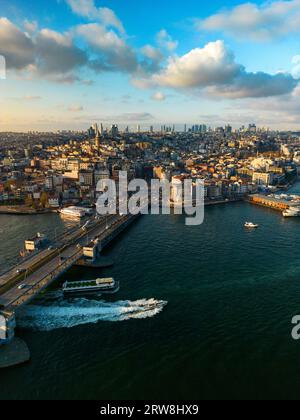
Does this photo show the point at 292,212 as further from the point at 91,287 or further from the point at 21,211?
the point at 21,211

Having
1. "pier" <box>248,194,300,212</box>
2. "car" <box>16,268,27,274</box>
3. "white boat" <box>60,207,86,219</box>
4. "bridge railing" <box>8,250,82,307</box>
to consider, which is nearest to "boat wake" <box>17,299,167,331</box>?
"bridge railing" <box>8,250,82,307</box>

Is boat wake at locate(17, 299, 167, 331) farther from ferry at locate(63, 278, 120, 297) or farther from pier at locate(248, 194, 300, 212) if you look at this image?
pier at locate(248, 194, 300, 212)

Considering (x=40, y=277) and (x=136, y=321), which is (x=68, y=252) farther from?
(x=136, y=321)

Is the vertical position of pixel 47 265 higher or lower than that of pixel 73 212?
lower

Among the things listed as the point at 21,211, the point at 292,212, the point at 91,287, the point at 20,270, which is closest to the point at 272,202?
the point at 292,212

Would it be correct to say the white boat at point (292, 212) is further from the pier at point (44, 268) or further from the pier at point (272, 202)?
the pier at point (44, 268)

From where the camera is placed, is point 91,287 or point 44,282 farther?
point 91,287
